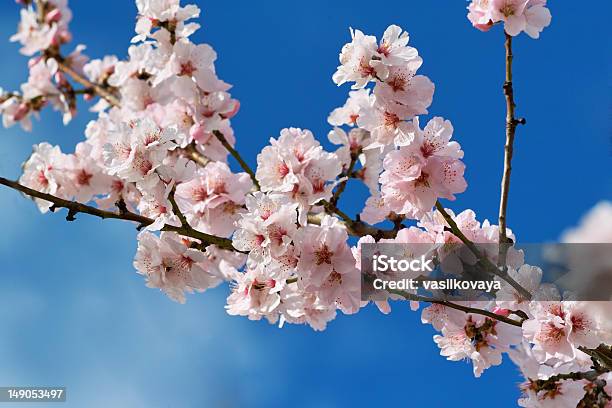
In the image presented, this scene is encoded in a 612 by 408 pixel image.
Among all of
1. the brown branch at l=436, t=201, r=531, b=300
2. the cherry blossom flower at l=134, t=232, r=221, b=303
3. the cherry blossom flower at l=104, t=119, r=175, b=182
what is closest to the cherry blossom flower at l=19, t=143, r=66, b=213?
the cherry blossom flower at l=134, t=232, r=221, b=303

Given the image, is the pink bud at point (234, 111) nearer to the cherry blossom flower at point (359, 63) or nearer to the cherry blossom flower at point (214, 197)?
the cherry blossom flower at point (214, 197)

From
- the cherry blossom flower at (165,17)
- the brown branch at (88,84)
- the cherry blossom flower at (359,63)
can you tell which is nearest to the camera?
the cherry blossom flower at (359,63)

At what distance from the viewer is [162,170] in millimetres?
1959

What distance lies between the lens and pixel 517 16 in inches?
76.3

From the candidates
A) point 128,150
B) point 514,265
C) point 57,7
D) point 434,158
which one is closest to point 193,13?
point 128,150

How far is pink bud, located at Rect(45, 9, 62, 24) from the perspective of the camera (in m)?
3.88

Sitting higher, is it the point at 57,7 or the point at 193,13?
the point at 57,7

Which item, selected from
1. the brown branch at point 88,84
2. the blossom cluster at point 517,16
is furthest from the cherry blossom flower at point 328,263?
the brown branch at point 88,84

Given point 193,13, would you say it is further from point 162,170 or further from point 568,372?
point 568,372

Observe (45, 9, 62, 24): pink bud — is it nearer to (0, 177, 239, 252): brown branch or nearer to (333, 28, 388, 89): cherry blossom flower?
(0, 177, 239, 252): brown branch

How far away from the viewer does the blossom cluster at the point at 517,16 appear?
6.31 feet

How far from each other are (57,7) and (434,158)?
120 inches

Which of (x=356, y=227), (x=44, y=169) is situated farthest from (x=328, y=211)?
(x=44, y=169)

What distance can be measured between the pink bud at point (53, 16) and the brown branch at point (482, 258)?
9.78ft
